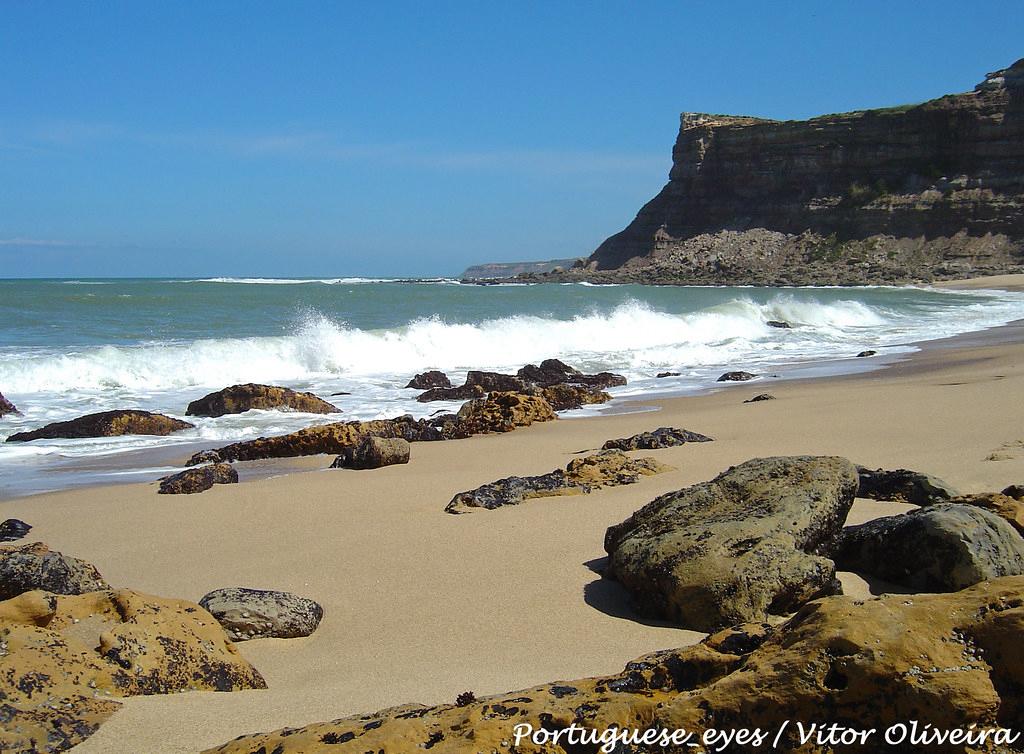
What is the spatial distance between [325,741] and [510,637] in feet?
5.38

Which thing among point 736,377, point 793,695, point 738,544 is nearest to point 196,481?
point 738,544

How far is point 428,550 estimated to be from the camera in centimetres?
496

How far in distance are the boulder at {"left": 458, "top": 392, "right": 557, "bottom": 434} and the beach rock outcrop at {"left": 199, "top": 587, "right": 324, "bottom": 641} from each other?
6106mm

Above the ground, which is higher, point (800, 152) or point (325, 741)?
point (800, 152)

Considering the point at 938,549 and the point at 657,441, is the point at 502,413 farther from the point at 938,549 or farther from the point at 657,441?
the point at 938,549

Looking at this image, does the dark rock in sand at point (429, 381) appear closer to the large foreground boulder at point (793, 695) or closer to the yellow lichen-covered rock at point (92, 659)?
the yellow lichen-covered rock at point (92, 659)

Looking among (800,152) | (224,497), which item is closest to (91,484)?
(224,497)

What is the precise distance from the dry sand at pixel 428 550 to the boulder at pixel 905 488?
16cm

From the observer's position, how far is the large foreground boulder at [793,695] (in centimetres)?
188

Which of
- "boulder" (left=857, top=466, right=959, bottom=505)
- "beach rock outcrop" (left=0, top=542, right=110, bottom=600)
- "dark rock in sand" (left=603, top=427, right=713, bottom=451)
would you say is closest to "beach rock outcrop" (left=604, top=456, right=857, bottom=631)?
"boulder" (left=857, top=466, right=959, bottom=505)

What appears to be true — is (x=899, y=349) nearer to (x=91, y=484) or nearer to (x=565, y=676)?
(x=91, y=484)

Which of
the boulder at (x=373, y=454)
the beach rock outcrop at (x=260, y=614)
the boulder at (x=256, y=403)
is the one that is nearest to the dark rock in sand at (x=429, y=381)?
the boulder at (x=256, y=403)

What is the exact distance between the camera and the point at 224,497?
263 inches

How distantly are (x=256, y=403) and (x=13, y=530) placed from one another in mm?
6105
